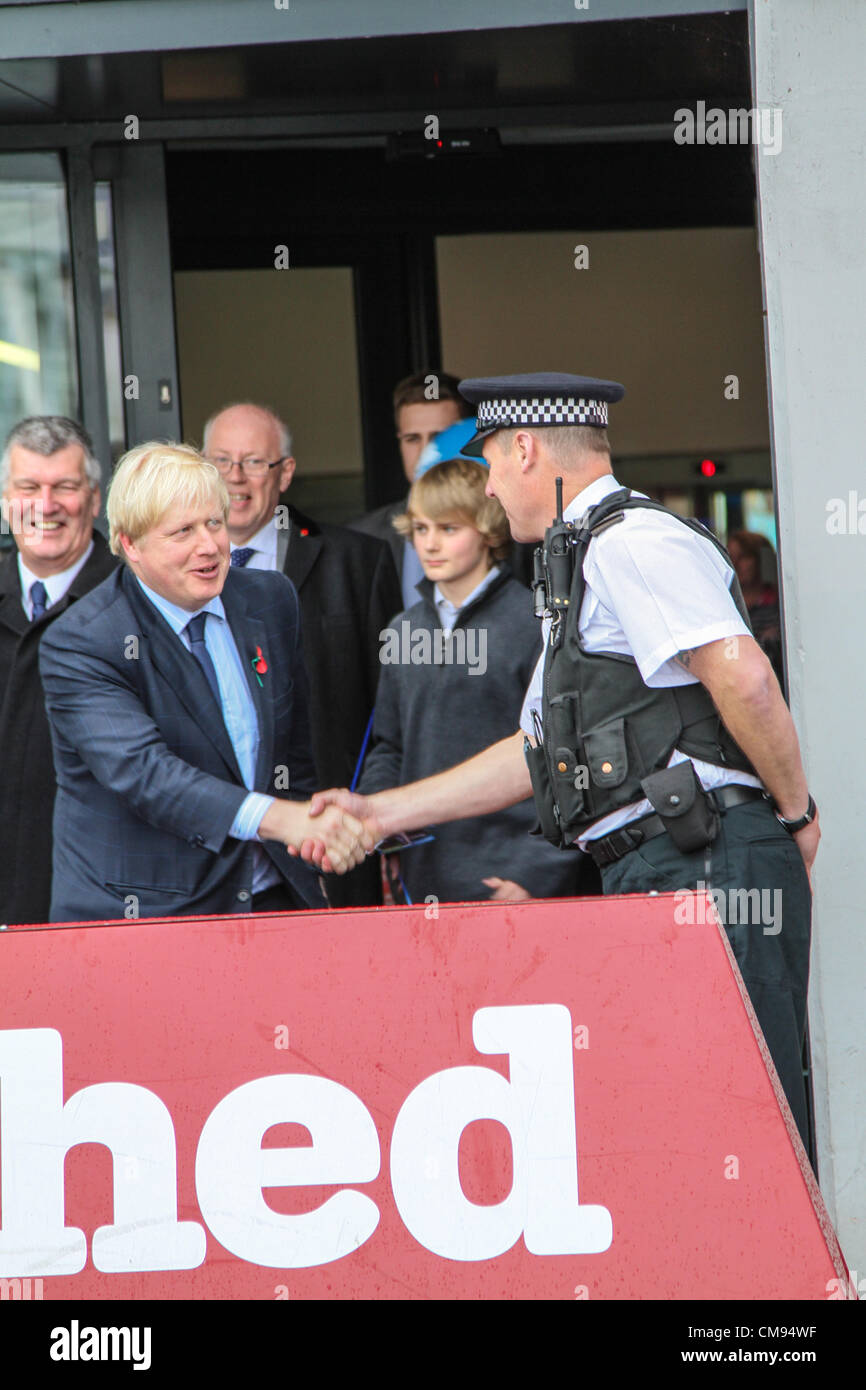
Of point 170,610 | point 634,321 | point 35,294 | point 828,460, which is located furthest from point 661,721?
point 634,321

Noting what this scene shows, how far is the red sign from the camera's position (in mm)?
2359

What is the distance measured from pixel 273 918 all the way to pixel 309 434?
6.08 m

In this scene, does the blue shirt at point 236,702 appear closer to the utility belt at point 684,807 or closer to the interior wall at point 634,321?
the utility belt at point 684,807

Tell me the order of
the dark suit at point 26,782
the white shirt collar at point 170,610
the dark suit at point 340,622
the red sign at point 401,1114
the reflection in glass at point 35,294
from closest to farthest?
1. the red sign at point 401,1114
2. the white shirt collar at point 170,610
3. the dark suit at point 26,782
4. the dark suit at point 340,622
5. the reflection in glass at point 35,294

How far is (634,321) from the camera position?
856cm

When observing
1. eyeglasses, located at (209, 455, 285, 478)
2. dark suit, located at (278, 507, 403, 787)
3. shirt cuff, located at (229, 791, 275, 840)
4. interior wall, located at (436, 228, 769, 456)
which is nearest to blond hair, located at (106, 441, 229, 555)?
shirt cuff, located at (229, 791, 275, 840)

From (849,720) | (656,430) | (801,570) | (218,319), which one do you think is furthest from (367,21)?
(656,430)

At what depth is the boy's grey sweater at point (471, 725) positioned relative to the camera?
3996 mm

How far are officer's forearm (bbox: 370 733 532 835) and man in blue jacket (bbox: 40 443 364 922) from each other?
13cm

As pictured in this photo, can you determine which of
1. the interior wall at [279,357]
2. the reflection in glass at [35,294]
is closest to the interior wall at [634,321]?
the interior wall at [279,357]

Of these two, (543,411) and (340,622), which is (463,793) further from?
(340,622)

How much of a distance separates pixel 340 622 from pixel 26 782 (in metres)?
1.06

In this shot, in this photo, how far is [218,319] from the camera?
8.09 meters

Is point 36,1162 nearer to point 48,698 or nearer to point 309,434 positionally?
point 48,698
